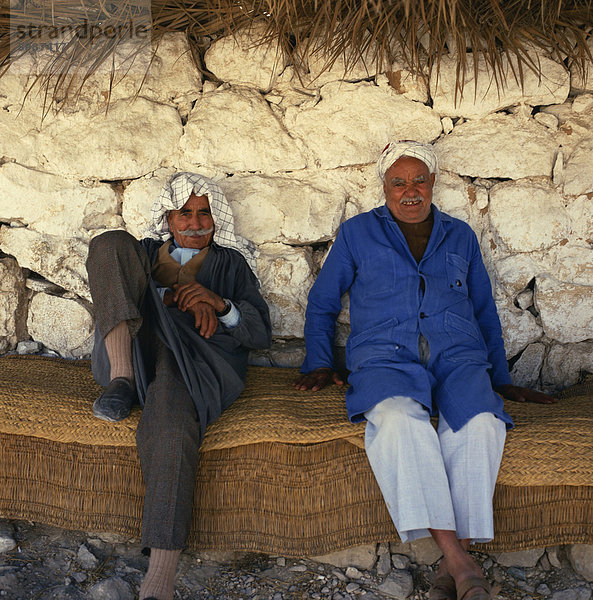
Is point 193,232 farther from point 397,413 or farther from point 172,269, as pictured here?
point 397,413

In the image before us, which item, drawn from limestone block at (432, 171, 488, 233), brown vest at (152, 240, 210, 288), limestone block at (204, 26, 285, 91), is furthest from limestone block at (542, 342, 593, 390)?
limestone block at (204, 26, 285, 91)

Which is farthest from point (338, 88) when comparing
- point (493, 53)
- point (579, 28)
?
point (579, 28)

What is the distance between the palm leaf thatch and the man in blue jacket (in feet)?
1.71

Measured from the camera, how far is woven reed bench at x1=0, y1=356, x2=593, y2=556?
7.52ft

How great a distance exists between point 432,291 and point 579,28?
1493mm

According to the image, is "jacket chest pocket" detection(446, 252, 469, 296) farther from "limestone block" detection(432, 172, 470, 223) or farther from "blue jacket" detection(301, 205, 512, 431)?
"limestone block" detection(432, 172, 470, 223)

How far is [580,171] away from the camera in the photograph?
3.16 m

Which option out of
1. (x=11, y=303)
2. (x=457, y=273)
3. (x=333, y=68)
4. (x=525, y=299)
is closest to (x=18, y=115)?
(x=11, y=303)

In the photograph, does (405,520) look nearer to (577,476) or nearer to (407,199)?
(577,476)

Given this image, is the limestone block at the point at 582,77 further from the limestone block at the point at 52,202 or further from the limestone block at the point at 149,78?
the limestone block at the point at 52,202

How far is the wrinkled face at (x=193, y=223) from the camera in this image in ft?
9.65

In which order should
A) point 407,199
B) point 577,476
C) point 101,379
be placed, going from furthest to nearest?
point 407,199
point 101,379
point 577,476

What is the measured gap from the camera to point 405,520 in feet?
6.86

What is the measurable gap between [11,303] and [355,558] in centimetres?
220
